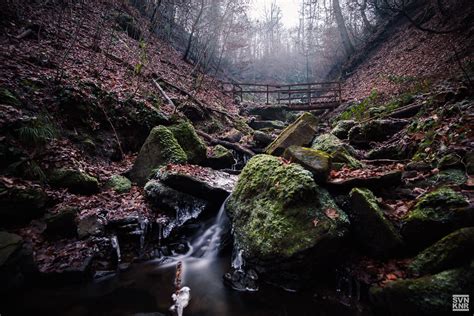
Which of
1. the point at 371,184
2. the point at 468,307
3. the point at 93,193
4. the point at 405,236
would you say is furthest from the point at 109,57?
the point at 468,307

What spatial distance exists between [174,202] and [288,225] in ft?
9.45

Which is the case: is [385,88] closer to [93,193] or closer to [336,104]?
[336,104]

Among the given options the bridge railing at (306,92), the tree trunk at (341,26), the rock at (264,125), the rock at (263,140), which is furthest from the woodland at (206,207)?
the tree trunk at (341,26)

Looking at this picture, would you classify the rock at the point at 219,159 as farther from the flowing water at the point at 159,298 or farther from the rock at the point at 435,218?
the rock at the point at 435,218

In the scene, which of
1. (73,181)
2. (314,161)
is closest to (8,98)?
(73,181)

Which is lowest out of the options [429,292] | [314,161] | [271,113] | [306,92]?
[429,292]

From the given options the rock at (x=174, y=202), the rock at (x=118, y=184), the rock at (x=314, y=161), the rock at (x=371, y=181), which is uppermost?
the rock at (x=314, y=161)

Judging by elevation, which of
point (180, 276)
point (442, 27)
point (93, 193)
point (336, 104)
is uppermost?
point (442, 27)

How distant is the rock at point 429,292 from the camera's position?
2928mm

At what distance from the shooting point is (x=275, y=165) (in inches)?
207

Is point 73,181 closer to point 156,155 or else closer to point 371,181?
point 156,155

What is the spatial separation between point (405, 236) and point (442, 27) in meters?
15.4

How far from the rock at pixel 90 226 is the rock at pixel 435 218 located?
511 cm

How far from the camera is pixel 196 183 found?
6.25m
